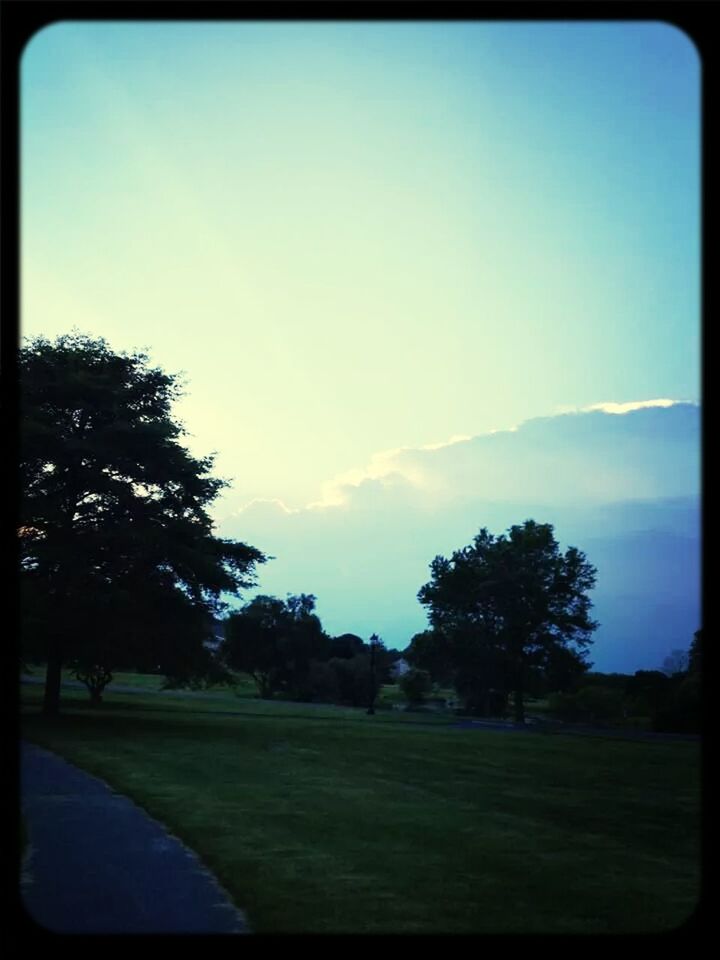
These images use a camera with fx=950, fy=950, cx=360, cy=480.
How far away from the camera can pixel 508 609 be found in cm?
4550

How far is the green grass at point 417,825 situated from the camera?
243 inches

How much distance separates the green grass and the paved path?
0.24 metres

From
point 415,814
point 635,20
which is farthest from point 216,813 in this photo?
point 635,20

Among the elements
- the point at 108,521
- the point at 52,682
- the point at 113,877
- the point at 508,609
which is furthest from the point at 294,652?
the point at 113,877

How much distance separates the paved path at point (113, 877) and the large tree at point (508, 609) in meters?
34.6

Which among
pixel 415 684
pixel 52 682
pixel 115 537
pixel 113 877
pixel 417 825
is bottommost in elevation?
pixel 415 684

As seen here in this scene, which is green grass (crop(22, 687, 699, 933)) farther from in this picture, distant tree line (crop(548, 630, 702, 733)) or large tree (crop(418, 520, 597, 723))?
large tree (crop(418, 520, 597, 723))

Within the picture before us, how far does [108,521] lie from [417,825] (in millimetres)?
15954

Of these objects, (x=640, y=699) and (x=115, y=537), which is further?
(x=640, y=699)

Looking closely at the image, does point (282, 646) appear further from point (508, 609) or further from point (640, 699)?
point (640, 699)

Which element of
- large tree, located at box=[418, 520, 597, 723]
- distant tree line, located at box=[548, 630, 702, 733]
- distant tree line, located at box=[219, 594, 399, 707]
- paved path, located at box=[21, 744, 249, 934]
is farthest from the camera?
distant tree line, located at box=[219, 594, 399, 707]

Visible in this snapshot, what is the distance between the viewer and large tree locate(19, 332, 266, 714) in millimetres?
23422

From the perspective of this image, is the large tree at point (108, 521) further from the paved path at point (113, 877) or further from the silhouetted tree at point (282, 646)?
the silhouetted tree at point (282, 646)

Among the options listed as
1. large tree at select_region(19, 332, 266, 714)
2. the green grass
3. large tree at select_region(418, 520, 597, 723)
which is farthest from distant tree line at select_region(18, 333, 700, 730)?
large tree at select_region(418, 520, 597, 723)
